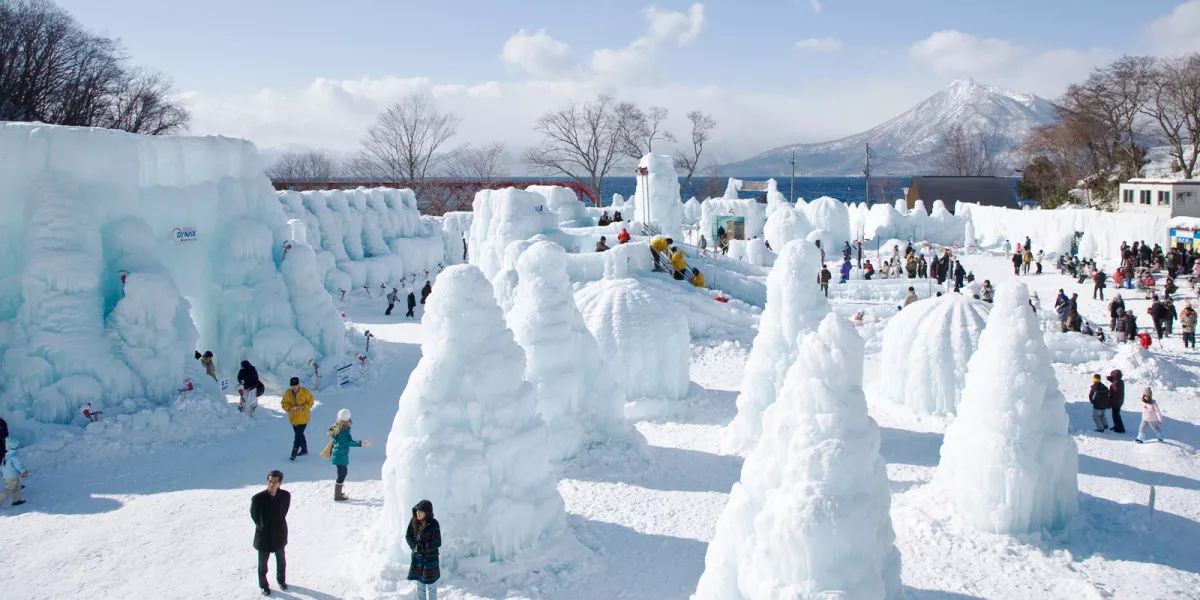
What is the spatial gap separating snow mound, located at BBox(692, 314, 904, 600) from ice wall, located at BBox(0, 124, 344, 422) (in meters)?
11.1

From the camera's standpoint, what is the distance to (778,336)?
13.0m

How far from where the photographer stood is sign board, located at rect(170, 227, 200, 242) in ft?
53.1

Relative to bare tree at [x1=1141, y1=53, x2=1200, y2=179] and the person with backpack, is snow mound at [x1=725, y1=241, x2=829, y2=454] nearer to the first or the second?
the person with backpack

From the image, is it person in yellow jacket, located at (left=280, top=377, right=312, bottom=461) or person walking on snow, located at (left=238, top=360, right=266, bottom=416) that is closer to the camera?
person in yellow jacket, located at (left=280, top=377, right=312, bottom=461)

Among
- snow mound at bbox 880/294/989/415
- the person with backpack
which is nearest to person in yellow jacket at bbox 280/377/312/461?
the person with backpack

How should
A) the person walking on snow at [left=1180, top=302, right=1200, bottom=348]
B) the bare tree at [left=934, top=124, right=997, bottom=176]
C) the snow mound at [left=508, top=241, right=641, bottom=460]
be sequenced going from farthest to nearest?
the bare tree at [left=934, top=124, right=997, bottom=176], the person walking on snow at [left=1180, top=302, right=1200, bottom=348], the snow mound at [left=508, top=241, right=641, bottom=460]

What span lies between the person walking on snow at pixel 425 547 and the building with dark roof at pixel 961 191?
51407 millimetres

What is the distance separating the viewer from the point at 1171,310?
19.9 meters

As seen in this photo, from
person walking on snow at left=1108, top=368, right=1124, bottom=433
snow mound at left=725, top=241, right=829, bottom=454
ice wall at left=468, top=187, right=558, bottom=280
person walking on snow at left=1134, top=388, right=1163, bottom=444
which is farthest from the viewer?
ice wall at left=468, top=187, right=558, bottom=280

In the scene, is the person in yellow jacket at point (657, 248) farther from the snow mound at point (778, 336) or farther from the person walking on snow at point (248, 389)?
the person walking on snow at point (248, 389)

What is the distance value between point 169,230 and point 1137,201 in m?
39.7

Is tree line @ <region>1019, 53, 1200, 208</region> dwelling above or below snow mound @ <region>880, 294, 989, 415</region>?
above

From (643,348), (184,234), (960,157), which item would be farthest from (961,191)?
(184,234)

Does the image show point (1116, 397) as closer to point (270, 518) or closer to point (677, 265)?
point (677, 265)
